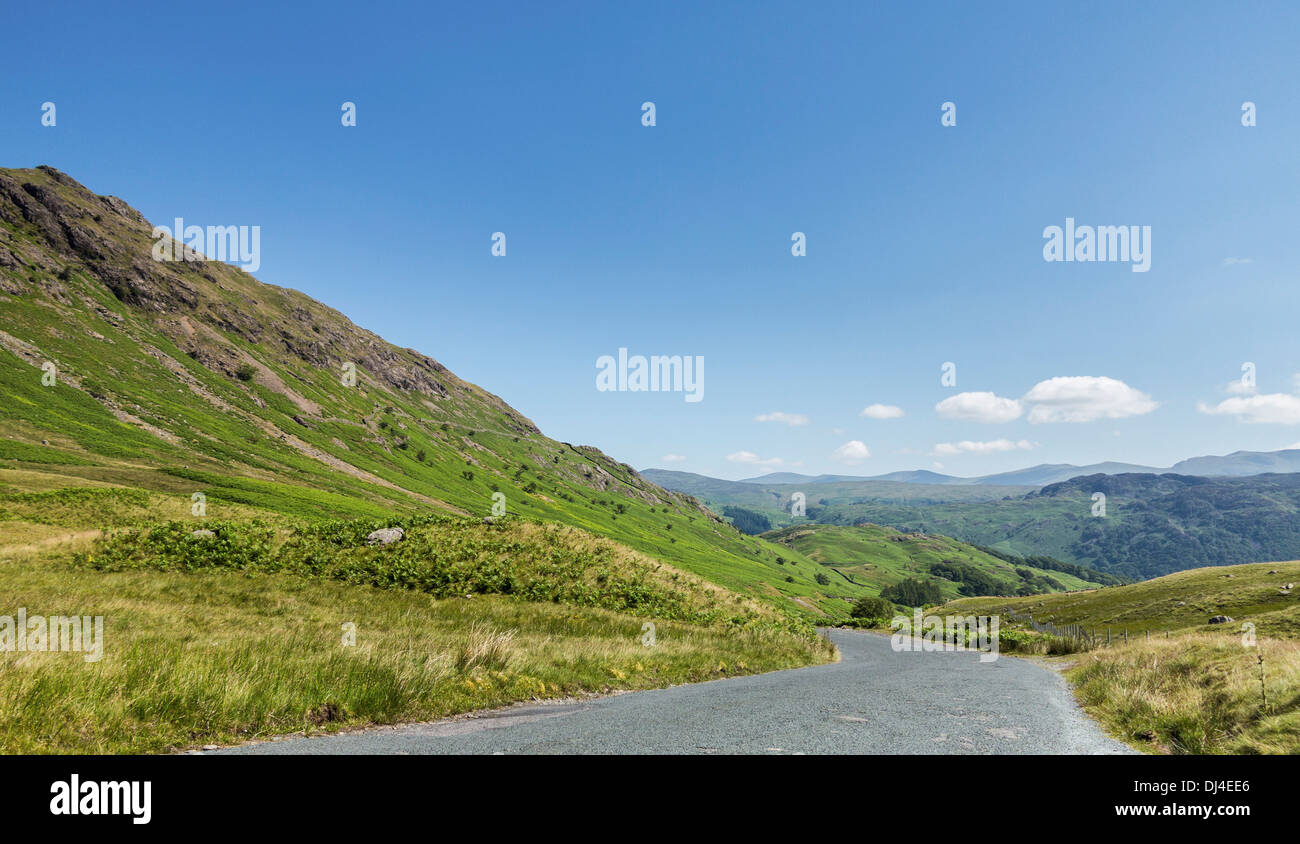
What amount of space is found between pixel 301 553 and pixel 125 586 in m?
10.5

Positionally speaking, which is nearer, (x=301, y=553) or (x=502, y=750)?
(x=502, y=750)

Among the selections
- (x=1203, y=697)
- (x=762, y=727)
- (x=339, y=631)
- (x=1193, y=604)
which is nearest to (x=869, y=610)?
(x=1193, y=604)

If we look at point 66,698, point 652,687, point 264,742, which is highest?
point 66,698

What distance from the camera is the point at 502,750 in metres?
8.21

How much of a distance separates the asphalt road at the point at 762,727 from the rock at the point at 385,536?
103 feet

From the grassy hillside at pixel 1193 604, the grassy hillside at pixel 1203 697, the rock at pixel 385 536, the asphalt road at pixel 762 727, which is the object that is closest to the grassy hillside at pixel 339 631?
the asphalt road at pixel 762 727

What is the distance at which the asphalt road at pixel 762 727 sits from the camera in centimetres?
871

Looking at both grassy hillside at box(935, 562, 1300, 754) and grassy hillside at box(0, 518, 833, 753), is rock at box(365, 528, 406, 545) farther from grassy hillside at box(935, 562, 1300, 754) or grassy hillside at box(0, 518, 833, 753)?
grassy hillside at box(935, 562, 1300, 754)

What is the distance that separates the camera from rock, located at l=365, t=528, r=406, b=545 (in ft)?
136

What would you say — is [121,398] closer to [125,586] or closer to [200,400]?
[200,400]

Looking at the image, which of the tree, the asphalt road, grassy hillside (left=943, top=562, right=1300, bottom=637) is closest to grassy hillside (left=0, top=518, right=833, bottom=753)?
the asphalt road
